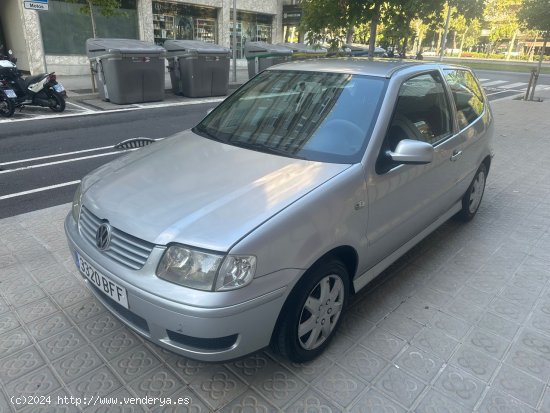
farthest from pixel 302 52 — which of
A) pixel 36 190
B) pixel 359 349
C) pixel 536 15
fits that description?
pixel 359 349

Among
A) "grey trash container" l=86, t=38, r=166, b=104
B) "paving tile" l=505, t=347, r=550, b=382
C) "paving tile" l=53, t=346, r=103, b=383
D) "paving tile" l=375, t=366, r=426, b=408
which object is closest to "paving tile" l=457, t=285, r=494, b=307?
"paving tile" l=505, t=347, r=550, b=382

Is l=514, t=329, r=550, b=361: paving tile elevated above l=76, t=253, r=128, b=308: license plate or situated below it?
below

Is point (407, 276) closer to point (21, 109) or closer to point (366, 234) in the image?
point (366, 234)

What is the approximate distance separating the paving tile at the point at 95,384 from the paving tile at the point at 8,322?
0.75 metres

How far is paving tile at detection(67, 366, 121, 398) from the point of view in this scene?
2.24 metres

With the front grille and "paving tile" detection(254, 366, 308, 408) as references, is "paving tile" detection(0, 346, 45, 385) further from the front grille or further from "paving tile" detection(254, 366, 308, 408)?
"paving tile" detection(254, 366, 308, 408)

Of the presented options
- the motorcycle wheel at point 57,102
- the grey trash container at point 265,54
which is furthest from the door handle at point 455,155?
the grey trash container at point 265,54

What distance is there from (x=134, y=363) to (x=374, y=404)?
4.48 feet

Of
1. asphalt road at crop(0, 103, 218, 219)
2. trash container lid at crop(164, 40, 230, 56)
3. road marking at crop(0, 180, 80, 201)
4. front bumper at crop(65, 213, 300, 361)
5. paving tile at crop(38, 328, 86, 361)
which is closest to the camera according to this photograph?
front bumper at crop(65, 213, 300, 361)

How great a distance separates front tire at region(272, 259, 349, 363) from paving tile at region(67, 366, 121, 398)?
911 millimetres

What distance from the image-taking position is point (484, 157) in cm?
427

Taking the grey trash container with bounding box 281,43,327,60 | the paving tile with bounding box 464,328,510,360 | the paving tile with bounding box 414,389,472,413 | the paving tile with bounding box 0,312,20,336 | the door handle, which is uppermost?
the grey trash container with bounding box 281,43,327,60

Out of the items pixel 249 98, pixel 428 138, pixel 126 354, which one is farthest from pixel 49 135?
pixel 428 138

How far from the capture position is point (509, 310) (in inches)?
118
